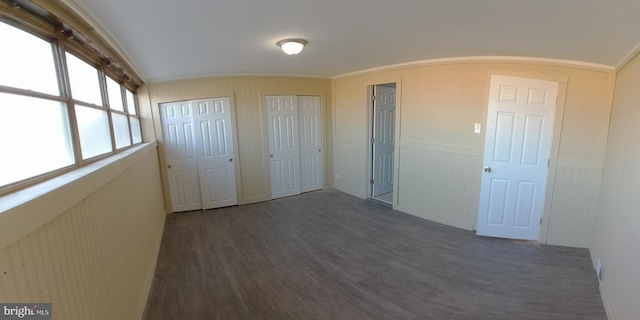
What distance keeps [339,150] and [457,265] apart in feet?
10.6

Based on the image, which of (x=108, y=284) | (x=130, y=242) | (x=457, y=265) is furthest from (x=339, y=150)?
(x=108, y=284)

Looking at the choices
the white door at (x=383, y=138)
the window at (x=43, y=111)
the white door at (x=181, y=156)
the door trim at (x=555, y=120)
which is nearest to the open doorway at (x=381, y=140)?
the white door at (x=383, y=138)

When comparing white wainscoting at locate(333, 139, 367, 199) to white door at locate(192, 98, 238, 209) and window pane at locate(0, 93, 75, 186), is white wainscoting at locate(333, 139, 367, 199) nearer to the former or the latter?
white door at locate(192, 98, 238, 209)

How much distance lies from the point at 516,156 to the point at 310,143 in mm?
3474

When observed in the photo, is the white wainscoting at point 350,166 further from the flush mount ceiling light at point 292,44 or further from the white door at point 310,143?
the flush mount ceiling light at point 292,44

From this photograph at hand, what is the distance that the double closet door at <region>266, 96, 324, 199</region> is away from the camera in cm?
504

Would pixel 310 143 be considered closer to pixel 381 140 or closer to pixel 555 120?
pixel 381 140

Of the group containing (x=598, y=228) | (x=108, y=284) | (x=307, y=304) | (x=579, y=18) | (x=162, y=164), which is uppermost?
(x=579, y=18)

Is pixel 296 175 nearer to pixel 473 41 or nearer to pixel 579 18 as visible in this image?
pixel 473 41

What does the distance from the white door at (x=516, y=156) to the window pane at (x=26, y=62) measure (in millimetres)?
4093

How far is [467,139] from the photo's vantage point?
3514 mm

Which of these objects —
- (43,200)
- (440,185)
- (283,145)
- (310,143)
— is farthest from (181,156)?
(440,185)

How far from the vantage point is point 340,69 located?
4.39 meters

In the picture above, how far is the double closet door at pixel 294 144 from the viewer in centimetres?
504
